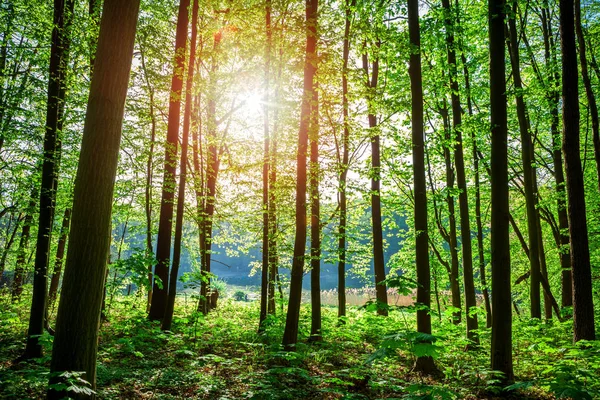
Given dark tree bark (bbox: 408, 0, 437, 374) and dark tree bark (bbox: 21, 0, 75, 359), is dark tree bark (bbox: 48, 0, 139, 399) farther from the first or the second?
dark tree bark (bbox: 408, 0, 437, 374)

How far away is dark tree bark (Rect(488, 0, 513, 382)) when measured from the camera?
585 centimetres

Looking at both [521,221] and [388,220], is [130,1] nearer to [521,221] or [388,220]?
[388,220]

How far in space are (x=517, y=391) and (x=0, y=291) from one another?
19740 millimetres

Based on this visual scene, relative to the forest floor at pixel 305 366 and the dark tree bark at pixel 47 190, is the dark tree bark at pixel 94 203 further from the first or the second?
A: the dark tree bark at pixel 47 190

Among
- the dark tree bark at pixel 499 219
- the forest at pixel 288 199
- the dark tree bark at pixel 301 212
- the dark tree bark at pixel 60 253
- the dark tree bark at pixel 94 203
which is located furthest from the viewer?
the dark tree bark at pixel 60 253

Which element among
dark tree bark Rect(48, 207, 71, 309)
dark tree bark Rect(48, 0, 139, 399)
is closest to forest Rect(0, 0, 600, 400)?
dark tree bark Rect(48, 0, 139, 399)

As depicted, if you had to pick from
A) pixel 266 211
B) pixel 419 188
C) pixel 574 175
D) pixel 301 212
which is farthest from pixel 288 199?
pixel 574 175

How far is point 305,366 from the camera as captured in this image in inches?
271

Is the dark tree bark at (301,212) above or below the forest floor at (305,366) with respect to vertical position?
above

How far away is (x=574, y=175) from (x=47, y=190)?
10.9 m

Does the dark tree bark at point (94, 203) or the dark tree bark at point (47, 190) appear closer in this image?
the dark tree bark at point (94, 203)

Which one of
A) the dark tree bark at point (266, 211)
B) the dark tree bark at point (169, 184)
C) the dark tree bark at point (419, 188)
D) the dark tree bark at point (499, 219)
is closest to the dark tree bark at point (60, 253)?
the dark tree bark at point (169, 184)

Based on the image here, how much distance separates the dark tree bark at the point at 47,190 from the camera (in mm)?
6395

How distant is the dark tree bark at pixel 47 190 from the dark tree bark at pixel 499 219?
8058mm
